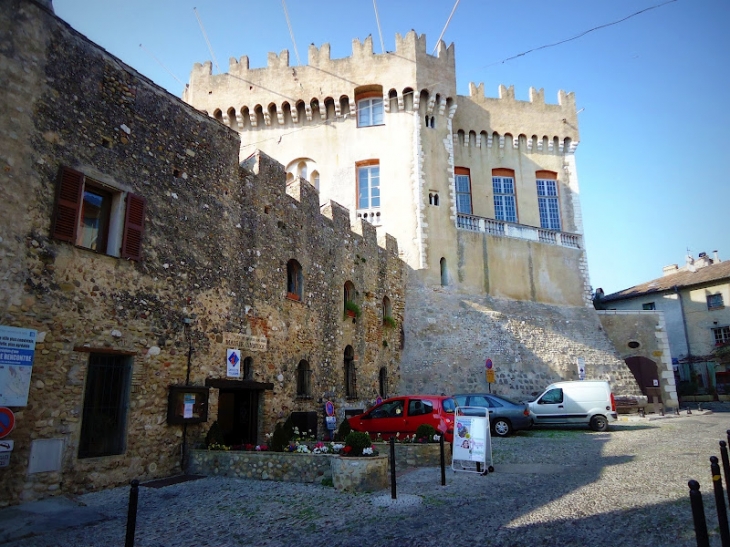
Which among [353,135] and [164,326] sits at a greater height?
[353,135]

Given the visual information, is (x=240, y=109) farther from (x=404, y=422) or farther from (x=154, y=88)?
(x=404, y=422)

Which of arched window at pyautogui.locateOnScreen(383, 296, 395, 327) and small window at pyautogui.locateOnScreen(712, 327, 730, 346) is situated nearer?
arched window at pyautogui.locateOnScreen(383, 296, 395, 327)

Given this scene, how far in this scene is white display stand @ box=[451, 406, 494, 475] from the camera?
9.83 meters

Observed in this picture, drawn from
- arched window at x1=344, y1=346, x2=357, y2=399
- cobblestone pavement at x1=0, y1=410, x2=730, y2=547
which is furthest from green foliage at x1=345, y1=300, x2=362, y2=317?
cobblestone pavement at x1=0, y1=410, x2=730, y2=547

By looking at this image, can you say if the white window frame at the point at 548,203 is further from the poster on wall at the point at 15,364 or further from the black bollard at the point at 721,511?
the poster on wall at the point at 15,364

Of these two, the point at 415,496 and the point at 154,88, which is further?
the point at 154,88

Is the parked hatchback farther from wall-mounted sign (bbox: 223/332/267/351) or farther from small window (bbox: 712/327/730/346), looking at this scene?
small window (bbox: 712/327/730/346)

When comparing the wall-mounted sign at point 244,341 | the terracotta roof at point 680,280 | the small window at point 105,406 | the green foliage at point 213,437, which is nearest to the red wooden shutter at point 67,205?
the small window at point 105,406

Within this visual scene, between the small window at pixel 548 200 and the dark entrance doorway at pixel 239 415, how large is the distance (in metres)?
19.5

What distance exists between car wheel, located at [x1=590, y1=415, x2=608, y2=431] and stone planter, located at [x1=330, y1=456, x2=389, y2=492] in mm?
11181

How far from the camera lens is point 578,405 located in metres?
17.5

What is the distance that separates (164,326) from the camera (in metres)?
10.4

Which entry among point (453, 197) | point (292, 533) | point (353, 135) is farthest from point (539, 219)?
point (292, 533)

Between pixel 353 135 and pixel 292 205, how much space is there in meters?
9.75
